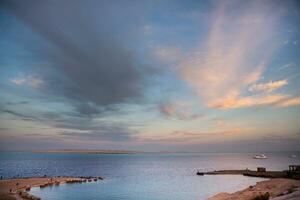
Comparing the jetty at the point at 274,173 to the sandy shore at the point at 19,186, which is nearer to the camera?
the sandy shore at the point at 19,186

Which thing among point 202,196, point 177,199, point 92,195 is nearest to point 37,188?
point 92,195

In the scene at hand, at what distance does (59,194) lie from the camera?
203 feet

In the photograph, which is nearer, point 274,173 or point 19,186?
point 19,186

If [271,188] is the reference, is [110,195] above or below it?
below

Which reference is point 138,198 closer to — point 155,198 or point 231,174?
point 155,198

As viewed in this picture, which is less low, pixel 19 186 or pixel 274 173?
pixel 274 173

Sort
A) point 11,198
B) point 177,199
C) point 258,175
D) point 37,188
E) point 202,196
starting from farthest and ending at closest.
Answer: point 258,175 → point 37,188 → point 202,196 → point 177,199 → point 11,198

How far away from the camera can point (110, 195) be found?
2366 inches

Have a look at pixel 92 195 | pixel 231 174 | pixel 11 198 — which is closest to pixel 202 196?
pixel 92 195

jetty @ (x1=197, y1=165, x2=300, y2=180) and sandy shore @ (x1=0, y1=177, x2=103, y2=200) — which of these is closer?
sandy shore @ (x1=0, y1=177, x2=103, y2=200)

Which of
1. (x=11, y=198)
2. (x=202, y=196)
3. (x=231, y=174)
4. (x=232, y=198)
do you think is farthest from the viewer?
(x=231, y=174)

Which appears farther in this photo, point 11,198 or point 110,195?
point 110,195

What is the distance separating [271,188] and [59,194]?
152 ft

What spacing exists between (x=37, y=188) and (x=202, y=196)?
142 feet
